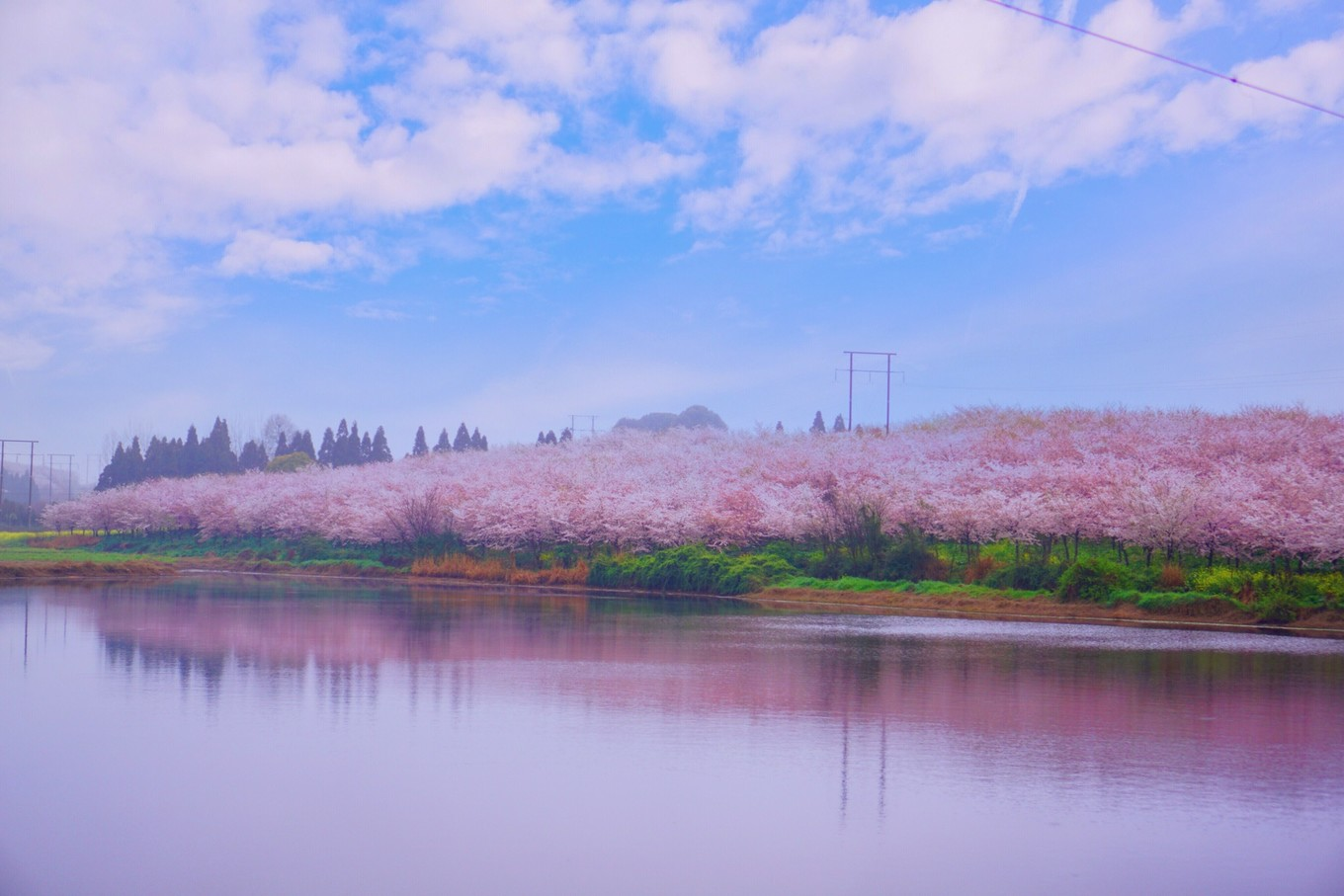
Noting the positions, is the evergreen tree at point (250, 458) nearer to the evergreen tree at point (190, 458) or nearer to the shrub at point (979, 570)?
the evergreen tree at point (190, 458)

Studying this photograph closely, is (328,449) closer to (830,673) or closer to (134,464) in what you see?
(134,464)

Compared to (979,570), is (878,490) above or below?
above

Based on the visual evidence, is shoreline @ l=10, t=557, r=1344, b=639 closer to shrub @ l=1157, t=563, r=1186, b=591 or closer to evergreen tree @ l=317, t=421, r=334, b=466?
shrub @ l=1157, t=563, r=1186, b=591

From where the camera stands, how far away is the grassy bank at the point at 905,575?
95.7 ft

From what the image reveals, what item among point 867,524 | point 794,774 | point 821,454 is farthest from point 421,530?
point 794,774

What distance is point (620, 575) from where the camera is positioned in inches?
1820

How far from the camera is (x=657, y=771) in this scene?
32.1 feet

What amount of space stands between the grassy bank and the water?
9.86m

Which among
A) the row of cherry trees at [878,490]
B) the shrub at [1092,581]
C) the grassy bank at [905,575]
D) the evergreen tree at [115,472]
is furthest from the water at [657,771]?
the evergreen tree at [115,472]

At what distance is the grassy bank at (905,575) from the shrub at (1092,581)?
3 centimetres

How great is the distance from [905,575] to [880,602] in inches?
94.1

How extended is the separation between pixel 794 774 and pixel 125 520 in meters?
79.9

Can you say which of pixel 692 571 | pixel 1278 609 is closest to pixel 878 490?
pixel 692 571

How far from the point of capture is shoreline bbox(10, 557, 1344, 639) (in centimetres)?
2802
